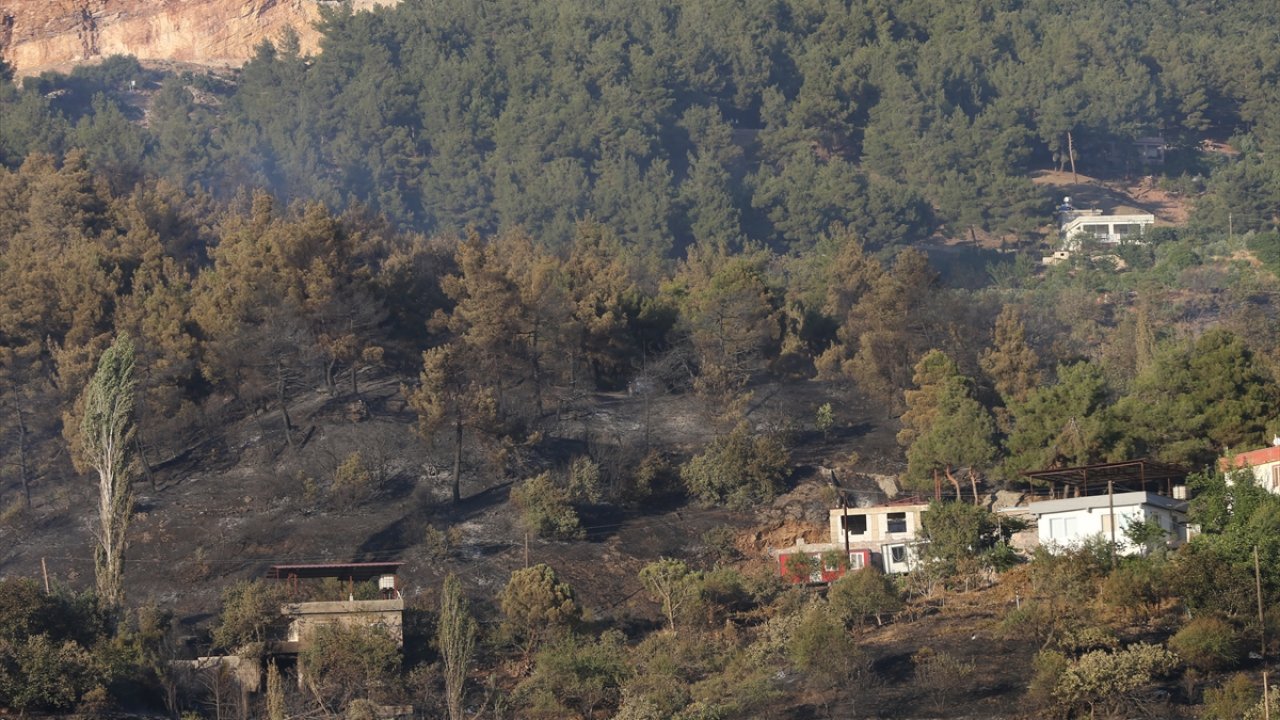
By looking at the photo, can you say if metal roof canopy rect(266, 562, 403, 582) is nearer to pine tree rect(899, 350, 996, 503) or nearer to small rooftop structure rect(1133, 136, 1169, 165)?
pine tree rect(899, 350, 996, 503)

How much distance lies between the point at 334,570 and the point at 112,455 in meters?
6.01

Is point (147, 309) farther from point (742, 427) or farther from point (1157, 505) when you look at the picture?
point (1157, 505)

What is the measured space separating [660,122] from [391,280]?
52.7 m

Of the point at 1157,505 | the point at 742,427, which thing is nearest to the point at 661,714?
the point at 1157,505

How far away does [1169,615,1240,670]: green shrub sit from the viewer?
150ft

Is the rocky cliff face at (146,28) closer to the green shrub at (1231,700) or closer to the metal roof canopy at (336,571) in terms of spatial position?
the metal roof canopy at (336,571)

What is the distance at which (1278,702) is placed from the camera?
40.6m

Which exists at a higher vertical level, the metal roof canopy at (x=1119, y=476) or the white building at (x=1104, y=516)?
the metal roof canopy at (x=1119, y=476)

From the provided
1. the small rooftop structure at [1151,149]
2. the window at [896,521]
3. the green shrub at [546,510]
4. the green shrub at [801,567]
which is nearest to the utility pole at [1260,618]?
the green shrub at [801,567]

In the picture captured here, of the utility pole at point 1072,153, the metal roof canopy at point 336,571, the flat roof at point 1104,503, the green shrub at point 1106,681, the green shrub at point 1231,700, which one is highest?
the utility pole at point 1072,153

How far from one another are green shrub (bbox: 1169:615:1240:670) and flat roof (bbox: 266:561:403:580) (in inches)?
760

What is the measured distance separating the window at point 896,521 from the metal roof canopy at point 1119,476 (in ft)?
13.9

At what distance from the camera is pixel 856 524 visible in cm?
6134

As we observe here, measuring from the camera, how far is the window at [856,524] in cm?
6106
